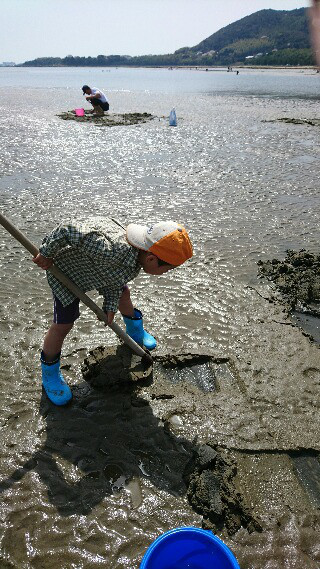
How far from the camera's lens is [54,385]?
130 inches

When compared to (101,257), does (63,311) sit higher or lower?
lower

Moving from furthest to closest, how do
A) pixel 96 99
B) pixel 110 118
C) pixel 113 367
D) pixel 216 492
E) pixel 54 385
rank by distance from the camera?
pixel 110 118 → pixel 96 99 → pixel 113 367 → pixel 54 385 → pixel 216 492

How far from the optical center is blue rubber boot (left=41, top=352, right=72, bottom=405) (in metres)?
3.29

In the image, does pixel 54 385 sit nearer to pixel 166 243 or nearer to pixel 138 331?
pixel 138 331

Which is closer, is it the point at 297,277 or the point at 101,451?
the point at 101,451

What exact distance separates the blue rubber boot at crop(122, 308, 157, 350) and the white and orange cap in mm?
1118

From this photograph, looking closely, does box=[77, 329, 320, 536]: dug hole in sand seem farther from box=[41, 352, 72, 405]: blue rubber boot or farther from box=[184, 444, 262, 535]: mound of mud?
box=[41, 352, 72, 405]: blue rubber boot

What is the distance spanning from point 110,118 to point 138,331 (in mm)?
16711

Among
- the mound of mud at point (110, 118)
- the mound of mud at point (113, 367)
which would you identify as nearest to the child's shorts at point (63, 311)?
the mound of mud at point (113, 367)

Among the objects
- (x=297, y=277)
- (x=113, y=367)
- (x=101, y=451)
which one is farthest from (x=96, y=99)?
(x=101, y=451)

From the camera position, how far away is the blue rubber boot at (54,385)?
3.29 meters

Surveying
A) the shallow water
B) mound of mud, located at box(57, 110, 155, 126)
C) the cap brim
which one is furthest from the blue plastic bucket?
mound of mud, located at box(57, 110, 155, 126)

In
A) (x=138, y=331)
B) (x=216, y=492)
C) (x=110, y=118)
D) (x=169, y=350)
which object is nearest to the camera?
(x=216, y=492)

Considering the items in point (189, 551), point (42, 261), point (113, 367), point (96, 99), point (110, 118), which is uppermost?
point (96, 99)
